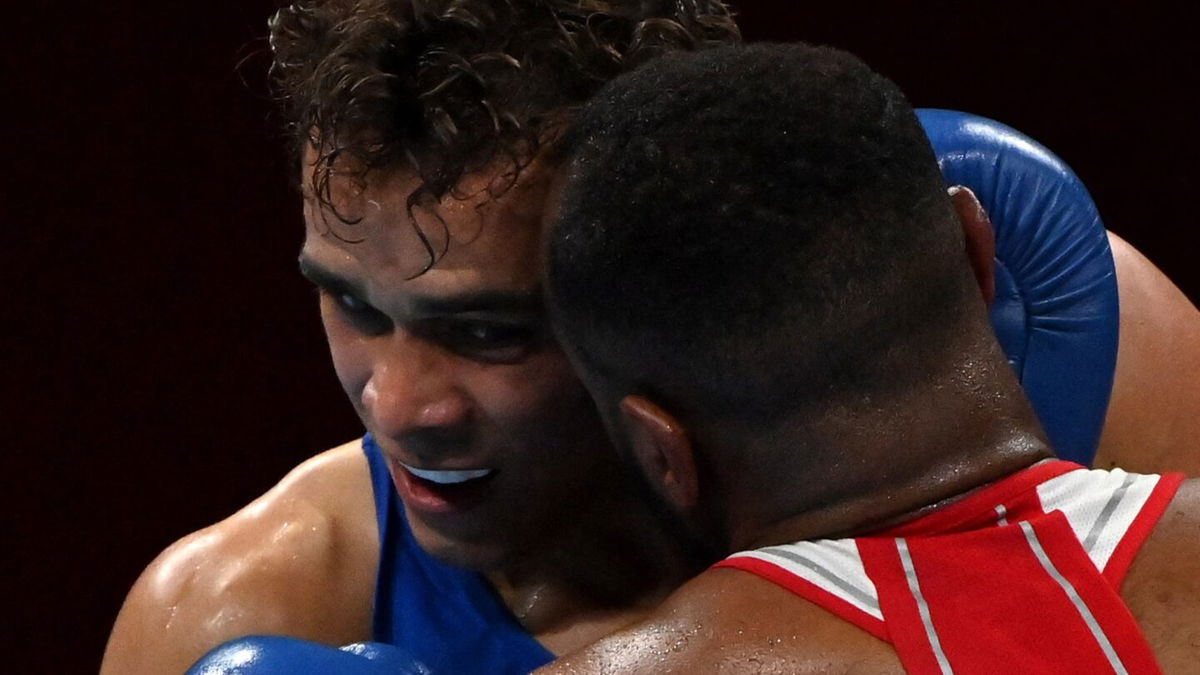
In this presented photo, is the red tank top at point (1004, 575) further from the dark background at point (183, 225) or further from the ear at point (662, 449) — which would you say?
the dark background at point (183, 225)

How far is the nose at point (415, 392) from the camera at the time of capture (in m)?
1.13

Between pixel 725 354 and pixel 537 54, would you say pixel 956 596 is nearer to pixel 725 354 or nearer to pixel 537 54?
pixel 725 354

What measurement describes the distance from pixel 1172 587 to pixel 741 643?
0.74 ft

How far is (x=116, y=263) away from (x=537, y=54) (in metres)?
1.19

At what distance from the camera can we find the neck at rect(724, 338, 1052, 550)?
901mm

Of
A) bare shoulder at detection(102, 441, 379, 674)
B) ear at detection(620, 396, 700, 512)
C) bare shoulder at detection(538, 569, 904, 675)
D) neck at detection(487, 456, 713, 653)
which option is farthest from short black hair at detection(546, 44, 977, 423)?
bare shoulder at detection(102, 441, 379, 674)

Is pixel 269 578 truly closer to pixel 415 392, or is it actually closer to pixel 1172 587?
pixel 415 392

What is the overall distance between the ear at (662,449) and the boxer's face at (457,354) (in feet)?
0.55

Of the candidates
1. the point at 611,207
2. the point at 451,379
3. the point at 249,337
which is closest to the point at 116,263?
the point at 249,337

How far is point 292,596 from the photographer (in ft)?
4.38

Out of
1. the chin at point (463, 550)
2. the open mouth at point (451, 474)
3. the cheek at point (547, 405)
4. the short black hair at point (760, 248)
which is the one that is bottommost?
the chin at point (463, 550)

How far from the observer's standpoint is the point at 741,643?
32.8 inches

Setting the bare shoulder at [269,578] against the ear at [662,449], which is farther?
the bare shoulder at [269,578]

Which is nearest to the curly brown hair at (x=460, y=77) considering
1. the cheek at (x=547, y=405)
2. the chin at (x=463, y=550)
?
the cheek at (x=547, y=405)
